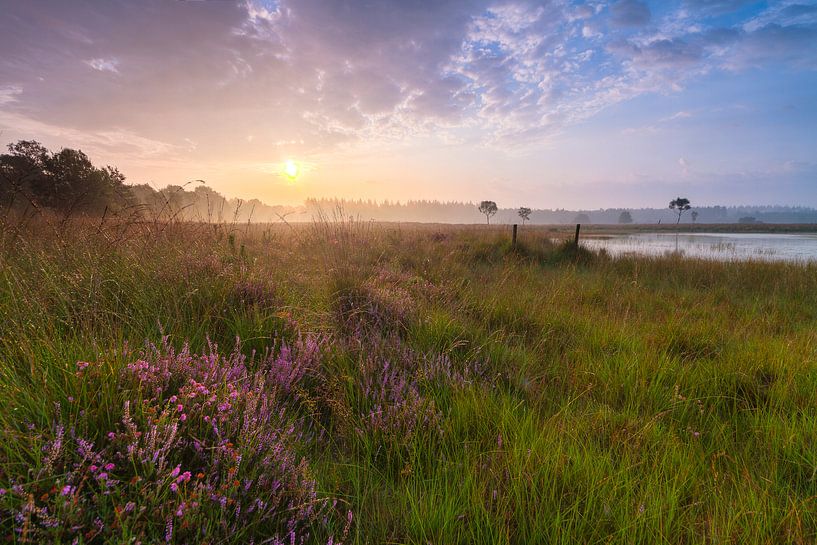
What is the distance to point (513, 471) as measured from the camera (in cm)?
166

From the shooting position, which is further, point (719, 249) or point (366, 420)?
point (719, 249)

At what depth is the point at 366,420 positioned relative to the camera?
2088 millimetres

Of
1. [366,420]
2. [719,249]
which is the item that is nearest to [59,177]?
[366,420]

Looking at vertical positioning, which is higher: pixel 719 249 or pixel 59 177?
pixel 59 177

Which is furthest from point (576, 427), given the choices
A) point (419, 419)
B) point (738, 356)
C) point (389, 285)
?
point (389, 285)

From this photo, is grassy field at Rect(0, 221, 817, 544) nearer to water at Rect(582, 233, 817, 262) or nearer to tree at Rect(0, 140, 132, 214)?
water at Rect(582, 233, 817, 262)

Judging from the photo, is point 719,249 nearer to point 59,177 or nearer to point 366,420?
point 366,420

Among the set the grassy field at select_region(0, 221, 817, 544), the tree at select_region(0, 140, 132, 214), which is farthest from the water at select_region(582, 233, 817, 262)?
the tree at select_region(0, 140, 132, 214)

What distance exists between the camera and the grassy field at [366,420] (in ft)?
4.06

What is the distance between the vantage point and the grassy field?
124cm

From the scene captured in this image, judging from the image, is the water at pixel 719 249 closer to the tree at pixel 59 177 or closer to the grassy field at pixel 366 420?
the grassy field at pixel 366 420

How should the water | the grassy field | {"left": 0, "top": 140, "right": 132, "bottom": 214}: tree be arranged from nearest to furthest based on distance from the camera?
the grassy field, the water, {"left": 0, "top": 140, "right": 132, "bottom": 214}: tree

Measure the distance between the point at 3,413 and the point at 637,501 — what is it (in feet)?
9.62

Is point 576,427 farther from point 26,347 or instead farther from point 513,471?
point 26,347
